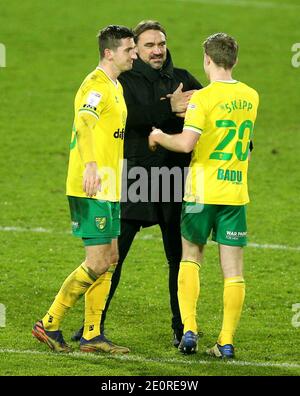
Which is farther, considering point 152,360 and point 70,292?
point 70,292

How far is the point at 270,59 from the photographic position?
23078 mm

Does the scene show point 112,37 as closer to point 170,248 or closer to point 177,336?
point 170,248

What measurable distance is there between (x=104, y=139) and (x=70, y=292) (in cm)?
116

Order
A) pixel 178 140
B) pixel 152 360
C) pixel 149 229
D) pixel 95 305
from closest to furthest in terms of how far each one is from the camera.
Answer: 1. pixel 178 140
2. pixel 152 360
3. pixel 95 305
4. pixel 149 229

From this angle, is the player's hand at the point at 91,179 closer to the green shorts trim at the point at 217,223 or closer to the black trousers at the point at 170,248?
the green shorts trim at the point at 217,223

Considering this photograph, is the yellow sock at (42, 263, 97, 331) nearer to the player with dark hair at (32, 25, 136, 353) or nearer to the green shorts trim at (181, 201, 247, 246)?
the player with dark hair at (32, 25, 136, 353)

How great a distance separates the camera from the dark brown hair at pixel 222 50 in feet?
28.0

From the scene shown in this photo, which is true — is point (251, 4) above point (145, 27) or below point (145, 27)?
above

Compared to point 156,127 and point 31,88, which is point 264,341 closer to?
point 156,127

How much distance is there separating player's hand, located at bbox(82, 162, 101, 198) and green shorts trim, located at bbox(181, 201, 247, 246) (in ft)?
2.67

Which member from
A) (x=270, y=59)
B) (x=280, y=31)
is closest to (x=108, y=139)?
(x=270, y=59)

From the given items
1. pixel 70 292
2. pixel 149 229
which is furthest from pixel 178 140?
pixel 149 229

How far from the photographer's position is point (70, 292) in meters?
8.78
